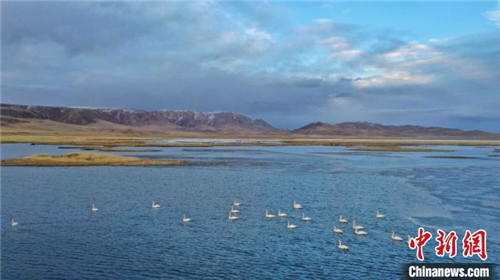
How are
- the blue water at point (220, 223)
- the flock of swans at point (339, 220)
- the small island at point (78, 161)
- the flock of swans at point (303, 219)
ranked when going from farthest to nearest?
the small island at point (78, 161) < the flock of swans at point (303, 219) < the flock of swans at point (339, 220) < the blue water at point (220, 223)

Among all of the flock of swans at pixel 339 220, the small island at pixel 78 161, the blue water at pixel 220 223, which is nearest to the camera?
the blue water at pixel 220 223

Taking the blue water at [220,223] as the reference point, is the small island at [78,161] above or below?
above

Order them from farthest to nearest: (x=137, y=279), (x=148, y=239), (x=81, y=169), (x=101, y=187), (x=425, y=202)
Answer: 1. (x=81, y=169)
2. (x=101, y=187)
3. (x=425, y=202)
4. (x=148, y=239)
5. (x=137, y=279)

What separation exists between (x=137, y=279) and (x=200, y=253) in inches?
174

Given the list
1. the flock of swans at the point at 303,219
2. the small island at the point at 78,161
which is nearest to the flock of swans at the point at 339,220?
the flock of swans at the point at 303,219

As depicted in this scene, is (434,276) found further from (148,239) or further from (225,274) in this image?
(148,239)

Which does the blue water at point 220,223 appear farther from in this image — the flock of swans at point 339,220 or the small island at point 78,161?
the small island at point 78,161

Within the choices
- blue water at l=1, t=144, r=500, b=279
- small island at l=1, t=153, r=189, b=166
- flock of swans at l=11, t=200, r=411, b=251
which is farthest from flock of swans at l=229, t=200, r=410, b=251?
small island at l=1, t=153, r=189, b=166

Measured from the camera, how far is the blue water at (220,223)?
2225cm

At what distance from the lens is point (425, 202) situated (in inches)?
1558

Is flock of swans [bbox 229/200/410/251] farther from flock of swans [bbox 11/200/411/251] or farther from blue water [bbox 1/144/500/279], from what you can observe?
blue water [bbox 1/144/500/279]

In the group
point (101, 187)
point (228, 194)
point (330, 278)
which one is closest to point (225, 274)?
point (330, 278)

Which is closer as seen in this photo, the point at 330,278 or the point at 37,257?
the point at 330,278

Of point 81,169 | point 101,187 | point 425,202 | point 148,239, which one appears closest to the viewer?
point 148,239
